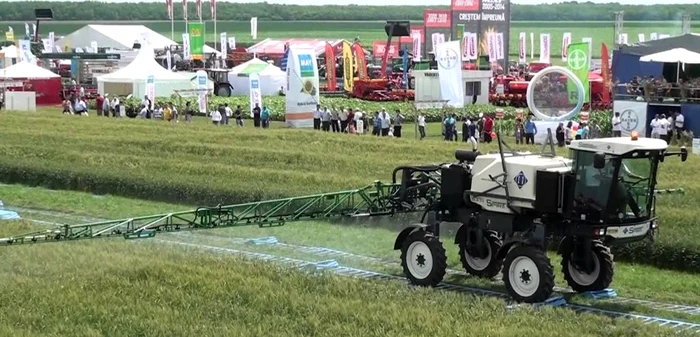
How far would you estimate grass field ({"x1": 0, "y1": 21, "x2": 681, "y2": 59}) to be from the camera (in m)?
128

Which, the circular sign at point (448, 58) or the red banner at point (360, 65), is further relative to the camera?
the red banner at point (360, 65)

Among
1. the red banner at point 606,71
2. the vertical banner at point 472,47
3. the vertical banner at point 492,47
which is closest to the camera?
the red banner at point 606,71

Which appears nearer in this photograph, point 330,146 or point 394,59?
point 330,146

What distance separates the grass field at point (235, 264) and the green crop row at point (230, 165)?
0.17 ft

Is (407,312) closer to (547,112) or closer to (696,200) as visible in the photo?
(696,200)

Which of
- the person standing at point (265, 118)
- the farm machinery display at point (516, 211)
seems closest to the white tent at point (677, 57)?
the person standing at point (265, 118)

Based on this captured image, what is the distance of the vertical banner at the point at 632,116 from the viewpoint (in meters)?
35.5

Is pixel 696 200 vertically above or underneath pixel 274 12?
underneath

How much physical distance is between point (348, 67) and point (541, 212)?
41.2 meters

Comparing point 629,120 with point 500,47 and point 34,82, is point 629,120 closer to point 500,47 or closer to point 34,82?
point 34,82

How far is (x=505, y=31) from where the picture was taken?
66.4 meters

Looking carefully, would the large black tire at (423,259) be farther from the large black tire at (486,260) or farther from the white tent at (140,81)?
the white tent at (140,81)

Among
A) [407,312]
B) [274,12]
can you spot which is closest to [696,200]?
[407,312]

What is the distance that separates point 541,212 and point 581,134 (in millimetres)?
19377
